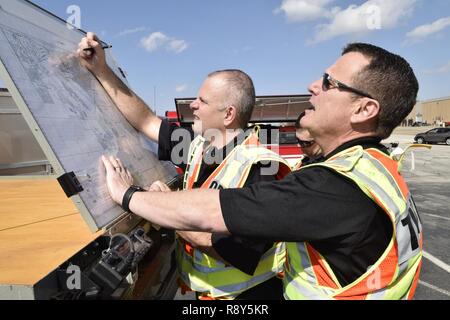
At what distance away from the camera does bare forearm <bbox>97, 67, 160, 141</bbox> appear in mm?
2107

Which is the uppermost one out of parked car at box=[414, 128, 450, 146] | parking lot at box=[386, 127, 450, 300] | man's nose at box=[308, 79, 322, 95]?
man's nose at box=[308, 79, 322, 95]

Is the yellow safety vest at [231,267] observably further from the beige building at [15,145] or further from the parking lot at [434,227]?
the beige building at [15,145]

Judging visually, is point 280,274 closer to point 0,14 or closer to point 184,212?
point 184,212

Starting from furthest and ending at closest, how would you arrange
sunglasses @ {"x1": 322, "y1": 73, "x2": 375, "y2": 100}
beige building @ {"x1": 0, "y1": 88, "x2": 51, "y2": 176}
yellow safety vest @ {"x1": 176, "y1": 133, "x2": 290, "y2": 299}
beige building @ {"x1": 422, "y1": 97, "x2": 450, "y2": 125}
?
beige building @ {"x1": 422, "y1": 97, "x2": 450, "y2": 125} < beige building @ {"x1": 0, "y1": 88, "x2": 51, "y2": 176} < yellow safety vest @ {"x1": 176, "y1": 133, "x2": 290, "y2": 299} < sunglasses @ {"x1": 322, "y1": 73, "x2": 375, "y2": 100}

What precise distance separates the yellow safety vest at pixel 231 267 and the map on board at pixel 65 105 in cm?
45

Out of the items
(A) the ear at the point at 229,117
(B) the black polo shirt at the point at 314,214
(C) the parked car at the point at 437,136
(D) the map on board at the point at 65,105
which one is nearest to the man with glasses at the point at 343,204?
(B) the black polo shirt at the point at 314,214

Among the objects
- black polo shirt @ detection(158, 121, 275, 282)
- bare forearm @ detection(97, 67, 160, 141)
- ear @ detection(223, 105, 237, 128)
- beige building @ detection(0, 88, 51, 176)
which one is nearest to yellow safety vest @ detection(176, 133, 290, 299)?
black polo shirt @ detection(158, 121, 275, 282)

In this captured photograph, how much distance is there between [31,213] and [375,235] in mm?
1777

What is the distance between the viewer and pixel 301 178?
120cm

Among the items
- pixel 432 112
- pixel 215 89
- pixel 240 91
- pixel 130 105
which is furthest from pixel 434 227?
pixel 432 112

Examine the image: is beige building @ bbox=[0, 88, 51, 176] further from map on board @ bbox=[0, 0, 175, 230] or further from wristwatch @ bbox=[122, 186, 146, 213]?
wristwatch @ bbox=[122, 186, 146, 213]

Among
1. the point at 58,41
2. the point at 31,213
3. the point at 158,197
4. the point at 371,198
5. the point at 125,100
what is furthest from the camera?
the point at 125,100

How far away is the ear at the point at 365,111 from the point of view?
1385 mm
